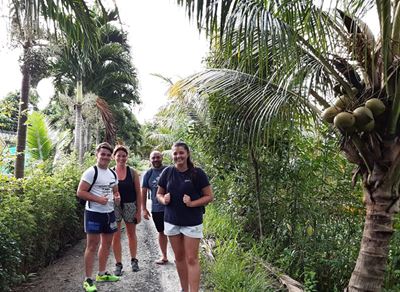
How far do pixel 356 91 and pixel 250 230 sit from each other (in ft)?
12.6

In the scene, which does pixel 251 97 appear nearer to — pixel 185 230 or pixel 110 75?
pixel 185 230

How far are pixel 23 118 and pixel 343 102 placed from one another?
4492mm

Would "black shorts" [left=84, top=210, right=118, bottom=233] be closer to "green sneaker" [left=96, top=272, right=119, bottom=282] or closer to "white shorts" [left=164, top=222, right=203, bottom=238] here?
"green sneaker" [left=96, top=272, right=119, bottom=282]

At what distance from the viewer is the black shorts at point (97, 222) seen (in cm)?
432

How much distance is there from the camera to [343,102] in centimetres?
361

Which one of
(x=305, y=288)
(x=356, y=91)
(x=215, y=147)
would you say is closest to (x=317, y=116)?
(x=356, y=91)

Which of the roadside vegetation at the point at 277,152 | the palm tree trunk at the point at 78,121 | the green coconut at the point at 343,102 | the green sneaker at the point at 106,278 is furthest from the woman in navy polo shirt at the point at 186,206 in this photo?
the palm tree trunk at the point at 78,121

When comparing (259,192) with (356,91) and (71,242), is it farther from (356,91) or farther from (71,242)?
(71,242)

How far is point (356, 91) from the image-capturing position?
3.71 metres

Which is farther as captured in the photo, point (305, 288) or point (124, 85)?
point (124, 85)

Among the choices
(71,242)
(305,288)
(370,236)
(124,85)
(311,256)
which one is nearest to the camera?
(370,236)

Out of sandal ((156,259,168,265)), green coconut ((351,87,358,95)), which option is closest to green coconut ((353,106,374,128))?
green coconut ((351,87,358,95))

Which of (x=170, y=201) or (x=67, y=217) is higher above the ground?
(x=170, y=201)

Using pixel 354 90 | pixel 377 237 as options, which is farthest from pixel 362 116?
pixel 377 237
